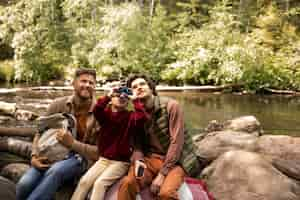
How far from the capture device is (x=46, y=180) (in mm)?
2814

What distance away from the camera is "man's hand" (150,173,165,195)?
2658mm

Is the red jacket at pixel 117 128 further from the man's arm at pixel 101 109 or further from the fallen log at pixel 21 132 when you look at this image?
the fallen log at pixel 21 132

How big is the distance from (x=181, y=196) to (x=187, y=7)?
24401 mm

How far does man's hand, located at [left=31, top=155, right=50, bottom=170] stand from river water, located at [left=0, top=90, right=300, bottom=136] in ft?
20.2

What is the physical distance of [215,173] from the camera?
3.31 meters

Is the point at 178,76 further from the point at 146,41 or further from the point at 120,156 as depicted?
the point at 120,156

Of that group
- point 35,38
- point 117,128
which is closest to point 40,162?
point 117,128

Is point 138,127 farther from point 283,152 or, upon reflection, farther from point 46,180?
point 283,152

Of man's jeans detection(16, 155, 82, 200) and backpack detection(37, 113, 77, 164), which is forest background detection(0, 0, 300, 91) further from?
man's jeans detection(16, 155, 82, 200)

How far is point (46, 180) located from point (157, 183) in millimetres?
847

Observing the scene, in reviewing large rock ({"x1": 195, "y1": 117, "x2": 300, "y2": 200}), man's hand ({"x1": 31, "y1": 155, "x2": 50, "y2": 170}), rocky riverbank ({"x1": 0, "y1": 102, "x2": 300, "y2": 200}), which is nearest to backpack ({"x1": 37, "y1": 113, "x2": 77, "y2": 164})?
man's hand ({"x1": 31, "y1": 155, "x2": 50, "y2": 170})

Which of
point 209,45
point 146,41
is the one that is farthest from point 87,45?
point 209,45

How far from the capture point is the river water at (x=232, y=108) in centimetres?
945

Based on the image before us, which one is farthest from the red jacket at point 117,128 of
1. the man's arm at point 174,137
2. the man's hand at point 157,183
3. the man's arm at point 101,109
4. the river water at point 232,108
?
the river water at point 232,108
